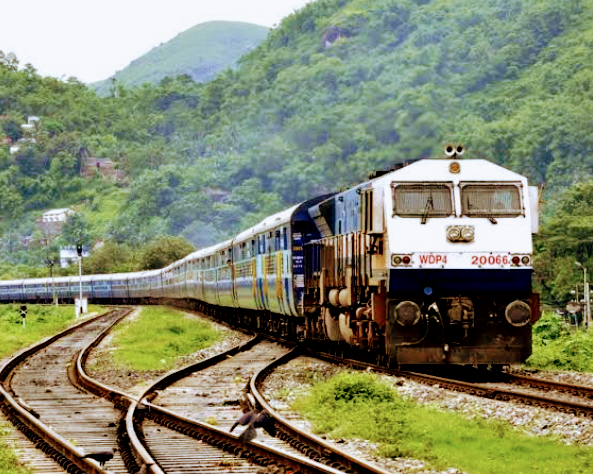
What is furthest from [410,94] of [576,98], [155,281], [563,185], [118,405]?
[118,405]

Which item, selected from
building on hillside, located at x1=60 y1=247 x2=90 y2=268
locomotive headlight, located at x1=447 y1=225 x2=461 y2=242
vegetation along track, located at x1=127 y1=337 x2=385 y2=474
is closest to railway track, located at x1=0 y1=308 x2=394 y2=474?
vegetation along track, located at x1=127 y1=337 x2=385 y2=474

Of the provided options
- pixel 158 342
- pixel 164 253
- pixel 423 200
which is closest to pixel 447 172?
pixel 423 200

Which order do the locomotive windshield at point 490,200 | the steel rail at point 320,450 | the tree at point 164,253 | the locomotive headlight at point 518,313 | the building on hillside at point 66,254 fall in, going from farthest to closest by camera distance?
1. the building on hillside at point 66,254
2. the tree at point 164,253
3. the locomotive windshield at point 490,200
4. the locomotive headlight at point 518,313
5. the steel rail at point 320,450

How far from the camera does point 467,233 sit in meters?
18.9

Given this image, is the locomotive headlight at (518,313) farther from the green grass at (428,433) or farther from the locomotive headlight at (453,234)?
the green grass at (428,433)

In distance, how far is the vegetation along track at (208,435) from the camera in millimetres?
11883

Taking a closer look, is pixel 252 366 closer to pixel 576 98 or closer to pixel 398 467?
pixel 398 467

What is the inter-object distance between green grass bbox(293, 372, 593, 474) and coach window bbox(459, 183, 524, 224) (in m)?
3.71

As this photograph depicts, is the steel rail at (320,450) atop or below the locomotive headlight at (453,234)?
below

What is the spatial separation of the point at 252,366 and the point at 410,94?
142m

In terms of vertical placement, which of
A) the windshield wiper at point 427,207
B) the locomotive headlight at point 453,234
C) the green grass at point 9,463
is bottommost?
the green grass at point 9,463

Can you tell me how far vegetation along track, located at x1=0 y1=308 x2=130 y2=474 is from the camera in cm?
1276

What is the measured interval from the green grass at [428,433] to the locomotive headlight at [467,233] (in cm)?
314

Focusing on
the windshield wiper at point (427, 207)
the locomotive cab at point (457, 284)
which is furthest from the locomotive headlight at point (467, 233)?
the windshield wiper at point (427, 207)
